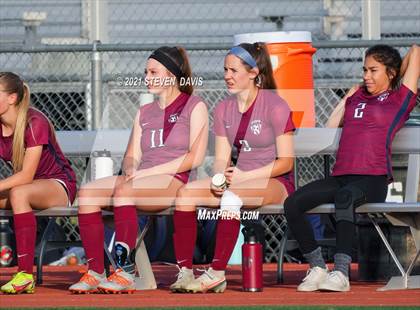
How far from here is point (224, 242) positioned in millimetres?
6926

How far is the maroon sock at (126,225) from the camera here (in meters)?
6.94

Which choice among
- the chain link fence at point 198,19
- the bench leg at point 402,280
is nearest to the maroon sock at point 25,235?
the bench leg at point 402,280

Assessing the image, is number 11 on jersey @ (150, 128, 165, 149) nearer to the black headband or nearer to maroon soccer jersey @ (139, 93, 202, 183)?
maroon soccer jersey @ (139, 93, 202, 183)

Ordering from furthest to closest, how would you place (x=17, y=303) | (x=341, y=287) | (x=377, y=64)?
1. (x=377, y=64)
2. (x=341, y=287)
3. (x=17, y=303)

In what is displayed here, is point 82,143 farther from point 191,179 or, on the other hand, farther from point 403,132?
point 403,132

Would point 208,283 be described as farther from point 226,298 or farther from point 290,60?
point 290,60

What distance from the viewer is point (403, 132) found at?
298 inches

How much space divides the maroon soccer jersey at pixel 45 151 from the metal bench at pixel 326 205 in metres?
0.27

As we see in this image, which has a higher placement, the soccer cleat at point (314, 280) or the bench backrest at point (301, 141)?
the bench backrest at point (301, 141)

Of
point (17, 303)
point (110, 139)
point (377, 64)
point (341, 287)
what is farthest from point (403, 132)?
point (17, 303)

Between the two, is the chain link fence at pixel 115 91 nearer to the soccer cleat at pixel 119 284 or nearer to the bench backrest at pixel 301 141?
the bench backrest at pixel 301 141

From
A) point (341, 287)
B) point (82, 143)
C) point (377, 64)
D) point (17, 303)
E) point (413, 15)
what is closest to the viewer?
point (17, 303)

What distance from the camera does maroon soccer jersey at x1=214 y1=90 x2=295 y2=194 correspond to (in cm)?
723

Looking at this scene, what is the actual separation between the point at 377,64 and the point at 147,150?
1.42 meters
